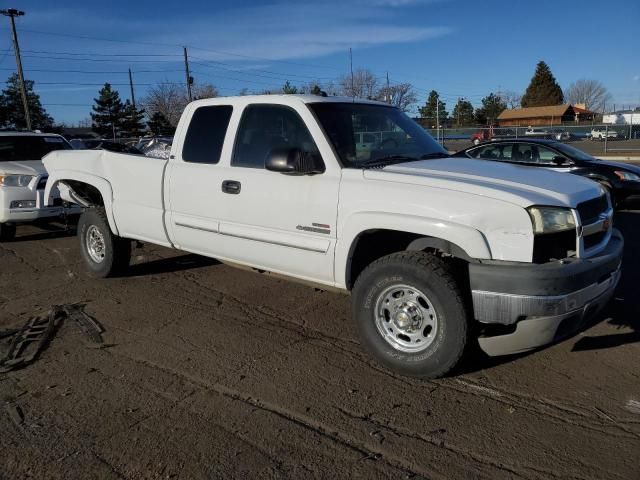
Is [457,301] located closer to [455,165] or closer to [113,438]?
[455,165]

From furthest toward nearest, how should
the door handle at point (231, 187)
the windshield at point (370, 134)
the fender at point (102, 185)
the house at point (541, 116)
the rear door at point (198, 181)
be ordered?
the house at point (541, 116) → the fender at point (102, 185) → the rear door at point (198, 181) → the door handle at point (231, 187) → the windshield at point (370, 134)

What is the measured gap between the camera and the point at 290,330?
4871 mm

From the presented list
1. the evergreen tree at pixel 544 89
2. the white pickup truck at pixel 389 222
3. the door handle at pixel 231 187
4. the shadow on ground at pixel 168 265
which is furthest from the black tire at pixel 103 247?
the evergreen tree at pixel 544 89

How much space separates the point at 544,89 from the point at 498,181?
327 ft

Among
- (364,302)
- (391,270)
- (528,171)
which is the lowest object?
(364,302)

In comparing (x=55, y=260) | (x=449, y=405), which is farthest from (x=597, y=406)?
(x=55, y=260)

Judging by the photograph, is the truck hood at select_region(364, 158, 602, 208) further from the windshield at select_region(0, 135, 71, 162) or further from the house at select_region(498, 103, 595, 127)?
the house at select_region(498, 103, 595, 127)

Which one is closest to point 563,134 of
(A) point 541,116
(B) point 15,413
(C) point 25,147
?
(A) point 541,116

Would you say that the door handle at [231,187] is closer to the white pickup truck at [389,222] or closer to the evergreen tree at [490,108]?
the white pickup truck at [389,222]

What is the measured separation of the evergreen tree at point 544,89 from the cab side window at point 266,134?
98.0 m

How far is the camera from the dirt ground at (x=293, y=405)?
293 cm

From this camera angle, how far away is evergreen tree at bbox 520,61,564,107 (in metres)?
93.2

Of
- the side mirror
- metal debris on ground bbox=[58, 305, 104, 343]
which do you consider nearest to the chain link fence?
metal debris on ground bbox=[58, 305, 104, 343]

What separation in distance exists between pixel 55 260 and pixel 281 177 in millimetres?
4642
